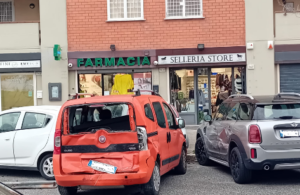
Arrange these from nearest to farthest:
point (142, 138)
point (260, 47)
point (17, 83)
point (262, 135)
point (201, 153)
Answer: point (142, 138) → point (262, 135) → point (201, 153) → point (260, 47) → point (17, 83)

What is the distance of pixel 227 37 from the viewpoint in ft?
58.6

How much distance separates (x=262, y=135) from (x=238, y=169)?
34.5 inches

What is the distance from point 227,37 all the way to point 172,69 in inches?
94.3

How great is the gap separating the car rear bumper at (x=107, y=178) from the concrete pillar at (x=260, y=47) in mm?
11390

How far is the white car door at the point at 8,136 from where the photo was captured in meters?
9.77

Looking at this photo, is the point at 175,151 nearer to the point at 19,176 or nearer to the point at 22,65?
the point at 19,176

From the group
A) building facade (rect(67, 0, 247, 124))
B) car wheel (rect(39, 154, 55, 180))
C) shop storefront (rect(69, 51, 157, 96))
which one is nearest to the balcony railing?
building facade (rect(67, 0, 247, 124))

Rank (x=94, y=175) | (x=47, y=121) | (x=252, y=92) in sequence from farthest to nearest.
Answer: (x=252, y=92), (x=47, y=121), (x=94, y=175)

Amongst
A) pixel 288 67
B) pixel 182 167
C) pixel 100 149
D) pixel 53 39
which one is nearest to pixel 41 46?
pixel 53 39

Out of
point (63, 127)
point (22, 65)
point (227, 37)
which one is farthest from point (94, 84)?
point (63, 127)

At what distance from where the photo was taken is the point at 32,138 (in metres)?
9.60

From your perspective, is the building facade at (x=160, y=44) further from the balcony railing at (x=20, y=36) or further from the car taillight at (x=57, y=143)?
the car taillight at (x=57, y=143)

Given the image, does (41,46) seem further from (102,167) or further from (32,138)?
(102,167)

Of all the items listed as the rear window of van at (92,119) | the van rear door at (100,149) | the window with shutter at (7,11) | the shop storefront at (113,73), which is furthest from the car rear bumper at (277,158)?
the window with shutter at (7,11)
